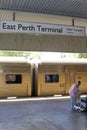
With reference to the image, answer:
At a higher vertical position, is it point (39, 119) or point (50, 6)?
point (50, 6)

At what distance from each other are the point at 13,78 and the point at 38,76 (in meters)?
1.96

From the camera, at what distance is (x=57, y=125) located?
9.30 metres

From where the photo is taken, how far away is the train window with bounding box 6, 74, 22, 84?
1867 centimetres

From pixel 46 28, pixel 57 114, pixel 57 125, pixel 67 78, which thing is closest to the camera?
pixel 46 28

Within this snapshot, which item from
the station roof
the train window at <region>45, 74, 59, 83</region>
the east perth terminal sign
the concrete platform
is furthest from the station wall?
the train window at <region>45, 74, 59, 83</region>

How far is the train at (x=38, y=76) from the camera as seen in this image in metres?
18.5

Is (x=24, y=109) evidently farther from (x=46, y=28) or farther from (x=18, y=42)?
(x=46, y=28)

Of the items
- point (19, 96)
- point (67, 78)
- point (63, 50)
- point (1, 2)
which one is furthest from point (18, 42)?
point (67, 78)

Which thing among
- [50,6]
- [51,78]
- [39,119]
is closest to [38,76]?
[51,78]

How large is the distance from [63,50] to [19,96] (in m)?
7.41

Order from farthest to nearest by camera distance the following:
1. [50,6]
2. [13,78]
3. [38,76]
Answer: [38,76] < [13,78] < [50,6]

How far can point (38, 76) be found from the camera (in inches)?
756

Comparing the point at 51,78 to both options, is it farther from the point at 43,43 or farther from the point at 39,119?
the point at 39,119

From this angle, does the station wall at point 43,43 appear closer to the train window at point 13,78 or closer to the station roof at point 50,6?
the station roof at point 50,6
